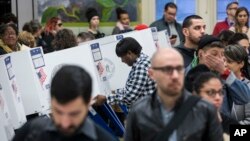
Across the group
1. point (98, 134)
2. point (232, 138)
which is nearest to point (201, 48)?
point (232, 138)

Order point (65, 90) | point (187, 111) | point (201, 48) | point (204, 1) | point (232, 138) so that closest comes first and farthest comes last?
point (65, 90), point (187, 111), point (232, 138), point (201, 48), point (204, 1)

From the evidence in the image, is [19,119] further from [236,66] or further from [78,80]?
[78,80]

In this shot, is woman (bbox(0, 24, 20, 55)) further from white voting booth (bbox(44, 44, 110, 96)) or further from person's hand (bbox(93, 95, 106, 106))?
person's hand (bbox(93, 95, 106, 106))

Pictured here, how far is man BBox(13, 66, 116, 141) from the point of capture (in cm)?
284

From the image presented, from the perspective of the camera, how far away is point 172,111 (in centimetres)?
358

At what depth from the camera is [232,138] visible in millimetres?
4582

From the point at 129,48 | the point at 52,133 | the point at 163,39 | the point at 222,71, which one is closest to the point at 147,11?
the point at 163,39

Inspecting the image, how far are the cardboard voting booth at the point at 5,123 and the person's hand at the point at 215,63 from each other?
2193 mm

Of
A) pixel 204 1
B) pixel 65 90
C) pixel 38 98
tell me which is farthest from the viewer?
pixel 204 1

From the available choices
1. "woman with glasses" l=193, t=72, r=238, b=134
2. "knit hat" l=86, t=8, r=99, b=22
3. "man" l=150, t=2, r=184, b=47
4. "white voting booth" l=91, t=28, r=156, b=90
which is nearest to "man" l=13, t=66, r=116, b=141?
"woman with glasses" l=193, t=72, r=238, b=134

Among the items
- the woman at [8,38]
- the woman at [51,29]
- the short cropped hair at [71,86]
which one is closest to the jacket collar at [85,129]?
the short cropped hair at [71,86]

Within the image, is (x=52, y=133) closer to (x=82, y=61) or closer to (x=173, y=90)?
(x=173, y=90)

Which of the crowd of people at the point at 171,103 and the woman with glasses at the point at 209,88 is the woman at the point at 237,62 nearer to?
the crowd of people at the point at 171,103

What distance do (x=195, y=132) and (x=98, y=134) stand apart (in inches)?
29.1
